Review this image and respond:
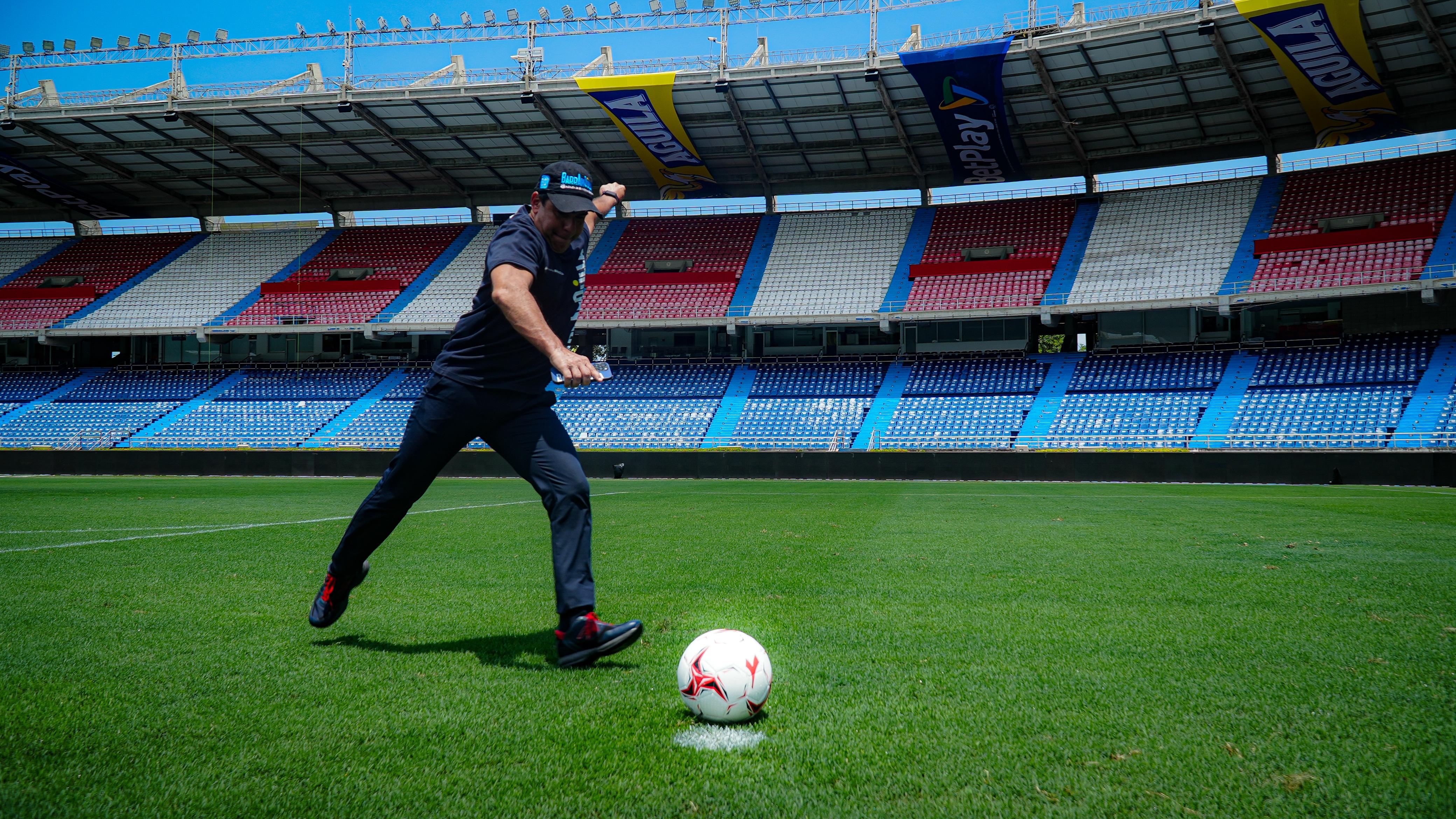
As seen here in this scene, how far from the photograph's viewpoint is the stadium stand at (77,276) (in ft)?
127

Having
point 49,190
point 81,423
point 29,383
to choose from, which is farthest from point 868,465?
point 49,190

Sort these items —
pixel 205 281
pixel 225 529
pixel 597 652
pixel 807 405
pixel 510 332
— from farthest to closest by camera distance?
pixel 205 281 < pixel 807 405 < pixel 225 529 < pixel 510 332 < pixel 597 652

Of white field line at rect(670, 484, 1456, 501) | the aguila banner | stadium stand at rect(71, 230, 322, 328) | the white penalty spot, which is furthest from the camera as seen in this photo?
stadium stand at rect(71, 230, 322, 328)

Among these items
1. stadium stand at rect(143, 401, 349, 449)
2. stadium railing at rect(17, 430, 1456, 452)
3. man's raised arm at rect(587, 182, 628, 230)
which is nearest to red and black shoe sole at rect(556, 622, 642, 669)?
man's raised arm at rect(587, 182, 628, 230)

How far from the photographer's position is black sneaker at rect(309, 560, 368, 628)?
4469 millimetres

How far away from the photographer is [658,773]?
2670 mm

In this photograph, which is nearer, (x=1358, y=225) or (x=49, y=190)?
(x=1358, y=225)

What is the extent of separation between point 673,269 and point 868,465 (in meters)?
15.9

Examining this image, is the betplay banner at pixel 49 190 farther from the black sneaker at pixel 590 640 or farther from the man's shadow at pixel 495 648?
the black sneaker at pixel 590 640

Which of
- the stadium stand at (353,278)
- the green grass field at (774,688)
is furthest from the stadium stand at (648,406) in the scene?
the green grass field at (774,688)

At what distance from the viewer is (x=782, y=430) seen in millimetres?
31078

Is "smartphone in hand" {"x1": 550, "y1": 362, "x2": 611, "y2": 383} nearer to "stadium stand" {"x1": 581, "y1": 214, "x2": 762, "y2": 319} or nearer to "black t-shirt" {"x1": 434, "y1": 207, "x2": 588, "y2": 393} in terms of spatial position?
"black t-shirt" {"x1": 434, "y1": 207, "x2": 588, "y2": 393}

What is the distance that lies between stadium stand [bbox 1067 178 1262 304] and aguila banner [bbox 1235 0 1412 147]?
3.99 meters

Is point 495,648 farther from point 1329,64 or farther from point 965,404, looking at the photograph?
point 1329,64
